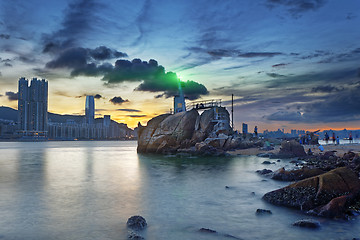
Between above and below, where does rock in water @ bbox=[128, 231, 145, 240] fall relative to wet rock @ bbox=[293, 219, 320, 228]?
below

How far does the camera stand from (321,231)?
10.4 metres

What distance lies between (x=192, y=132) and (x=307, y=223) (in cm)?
5106

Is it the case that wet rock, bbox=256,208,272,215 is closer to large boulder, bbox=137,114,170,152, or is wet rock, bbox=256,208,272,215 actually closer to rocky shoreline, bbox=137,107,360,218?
rocky shoreline, bbox=137,107,360,218

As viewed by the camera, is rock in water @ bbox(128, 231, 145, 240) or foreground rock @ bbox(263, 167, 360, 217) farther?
foreground rock @ bbox(263, 167, 360, 217)

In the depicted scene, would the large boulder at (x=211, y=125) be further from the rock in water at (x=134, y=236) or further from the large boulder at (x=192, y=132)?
the rock in water at (x=134, y=236)

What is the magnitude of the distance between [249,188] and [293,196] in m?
7.09

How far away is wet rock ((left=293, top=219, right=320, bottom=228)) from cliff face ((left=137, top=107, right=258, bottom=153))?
43.1m

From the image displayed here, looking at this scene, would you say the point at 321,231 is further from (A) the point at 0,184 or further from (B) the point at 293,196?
(A) the point at 0,184

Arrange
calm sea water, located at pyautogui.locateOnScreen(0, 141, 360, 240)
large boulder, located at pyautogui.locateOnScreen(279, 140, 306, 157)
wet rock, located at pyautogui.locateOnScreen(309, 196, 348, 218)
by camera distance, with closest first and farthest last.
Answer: calm sea water, located at pyautogui.locateOnScreen(0, 141, 360, 240), wet rock, located at pyautogui.locateOnScreen(309, 196, 348, 218), large boulder, located at pyautogui.locateOnScreen(279, 140, 306, 157)

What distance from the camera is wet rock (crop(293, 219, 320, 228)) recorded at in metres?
10.8

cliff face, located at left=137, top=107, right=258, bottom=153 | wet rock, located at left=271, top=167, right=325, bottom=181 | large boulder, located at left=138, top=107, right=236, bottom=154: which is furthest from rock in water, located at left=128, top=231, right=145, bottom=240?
large boulder, located at left=138, top=107, right=236, bottom=154

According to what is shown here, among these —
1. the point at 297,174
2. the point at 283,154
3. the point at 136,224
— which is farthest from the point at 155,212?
the point at 283,154

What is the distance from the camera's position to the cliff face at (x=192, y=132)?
2240 inches

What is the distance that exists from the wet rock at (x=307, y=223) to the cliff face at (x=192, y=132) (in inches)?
1696
